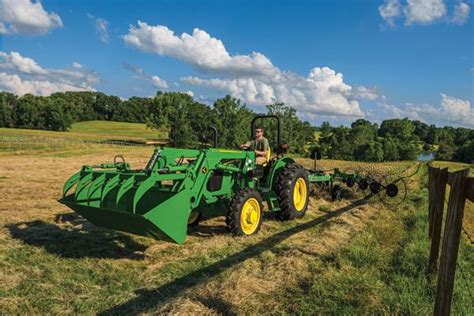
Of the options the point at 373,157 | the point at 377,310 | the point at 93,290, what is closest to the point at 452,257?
the point at 377,310

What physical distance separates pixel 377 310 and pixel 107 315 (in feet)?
8.48

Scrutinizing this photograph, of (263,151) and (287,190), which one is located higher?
(263,151)

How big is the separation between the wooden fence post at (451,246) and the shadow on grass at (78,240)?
389cm

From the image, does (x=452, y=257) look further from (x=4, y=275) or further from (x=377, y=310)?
(x=4, y=275)

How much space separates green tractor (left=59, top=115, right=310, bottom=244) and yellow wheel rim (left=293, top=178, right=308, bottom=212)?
1.29 ft

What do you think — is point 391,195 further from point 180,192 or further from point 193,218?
point 180,192

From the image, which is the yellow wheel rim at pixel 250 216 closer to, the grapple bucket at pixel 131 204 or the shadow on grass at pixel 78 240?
the grapple bucket at pixel 131 204

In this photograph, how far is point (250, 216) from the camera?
275 inches

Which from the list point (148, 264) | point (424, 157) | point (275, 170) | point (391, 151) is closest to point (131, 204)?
point (148, 264)

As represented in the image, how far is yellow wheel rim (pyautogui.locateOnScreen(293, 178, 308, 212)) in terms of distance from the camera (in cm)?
878

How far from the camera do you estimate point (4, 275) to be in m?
4.77

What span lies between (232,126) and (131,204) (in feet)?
138

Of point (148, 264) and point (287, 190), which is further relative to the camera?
point (287, 190)

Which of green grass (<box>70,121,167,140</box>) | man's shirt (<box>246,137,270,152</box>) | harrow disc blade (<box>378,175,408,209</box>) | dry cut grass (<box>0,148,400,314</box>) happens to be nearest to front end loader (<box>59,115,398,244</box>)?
man's shirt (<box>246,137,270,152</box>)
